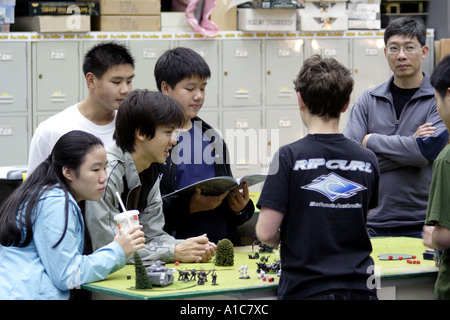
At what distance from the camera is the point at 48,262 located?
7.35ft

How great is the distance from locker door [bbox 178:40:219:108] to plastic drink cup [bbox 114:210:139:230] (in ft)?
11.9

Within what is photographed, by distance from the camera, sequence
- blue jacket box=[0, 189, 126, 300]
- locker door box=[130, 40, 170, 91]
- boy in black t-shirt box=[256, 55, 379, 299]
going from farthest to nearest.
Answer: locker door box=[130, 40, 170, 91], blue jacket box=[0, 189, 126, 300], boy in black t-shirt box=[256, 55, 379, 299]

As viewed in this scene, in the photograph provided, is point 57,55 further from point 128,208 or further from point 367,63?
point 128,208

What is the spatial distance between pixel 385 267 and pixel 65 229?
113 centimetres

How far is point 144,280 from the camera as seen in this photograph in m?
2.25

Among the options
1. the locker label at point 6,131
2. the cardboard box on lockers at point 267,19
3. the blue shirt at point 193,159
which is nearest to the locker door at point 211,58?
the cardboard box on lockers at point 267,19

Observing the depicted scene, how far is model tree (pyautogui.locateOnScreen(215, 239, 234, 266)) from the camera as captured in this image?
8.62 ft

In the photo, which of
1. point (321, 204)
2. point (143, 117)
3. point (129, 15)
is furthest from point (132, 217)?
point (129, 15)

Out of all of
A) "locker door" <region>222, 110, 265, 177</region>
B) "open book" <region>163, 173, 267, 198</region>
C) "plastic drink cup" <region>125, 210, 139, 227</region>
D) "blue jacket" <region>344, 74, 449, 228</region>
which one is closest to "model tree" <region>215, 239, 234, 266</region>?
"open book" <region>163, 173, 267, 198</region>

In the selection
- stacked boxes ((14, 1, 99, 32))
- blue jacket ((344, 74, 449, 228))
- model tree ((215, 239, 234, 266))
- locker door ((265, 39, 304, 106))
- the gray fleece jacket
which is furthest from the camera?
locker door ((265, 39, 304, 106))

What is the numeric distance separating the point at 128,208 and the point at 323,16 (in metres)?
3.94

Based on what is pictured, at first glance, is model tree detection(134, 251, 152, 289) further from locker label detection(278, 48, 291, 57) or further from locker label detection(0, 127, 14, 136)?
locker label detection(278, 48, 291, 57)

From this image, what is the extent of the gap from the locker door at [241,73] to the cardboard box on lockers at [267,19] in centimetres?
15
